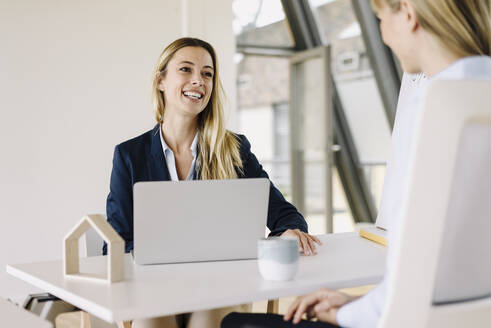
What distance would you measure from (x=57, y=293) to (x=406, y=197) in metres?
0.81

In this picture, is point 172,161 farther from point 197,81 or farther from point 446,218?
point 446,218

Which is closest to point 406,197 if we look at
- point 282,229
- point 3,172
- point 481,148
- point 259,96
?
point 481,148

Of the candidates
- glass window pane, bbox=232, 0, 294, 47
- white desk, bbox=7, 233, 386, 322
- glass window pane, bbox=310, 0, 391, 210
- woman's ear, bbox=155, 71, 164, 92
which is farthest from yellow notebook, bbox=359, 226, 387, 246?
glass window pane, bbox=232, 0, 294, 47

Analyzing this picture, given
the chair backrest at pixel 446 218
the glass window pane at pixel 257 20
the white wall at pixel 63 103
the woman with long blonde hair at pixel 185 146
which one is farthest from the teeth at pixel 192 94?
the glass window pane at pixel 257 20

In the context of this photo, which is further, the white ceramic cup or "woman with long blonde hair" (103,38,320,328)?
"woman with long blonde hair" (103,38,320,328)

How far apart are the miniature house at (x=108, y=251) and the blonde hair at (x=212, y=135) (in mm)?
842

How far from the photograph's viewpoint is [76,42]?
162 inches

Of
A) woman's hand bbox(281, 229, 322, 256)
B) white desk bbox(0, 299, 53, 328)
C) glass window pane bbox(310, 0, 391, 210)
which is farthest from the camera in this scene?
glass window pane bbox(310, 0, 391, 210)

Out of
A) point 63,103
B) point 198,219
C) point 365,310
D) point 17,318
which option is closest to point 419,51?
point 365,310

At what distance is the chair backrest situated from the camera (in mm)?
893

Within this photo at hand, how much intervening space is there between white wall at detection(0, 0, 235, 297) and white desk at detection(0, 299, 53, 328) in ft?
8.42

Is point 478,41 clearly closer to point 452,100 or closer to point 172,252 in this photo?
point 452,100

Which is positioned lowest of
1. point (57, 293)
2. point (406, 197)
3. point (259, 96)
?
point (57, 293)

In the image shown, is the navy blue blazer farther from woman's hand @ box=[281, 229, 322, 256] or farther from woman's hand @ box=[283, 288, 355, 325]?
woman's hand @ box=[283, 288, 355, 325]
